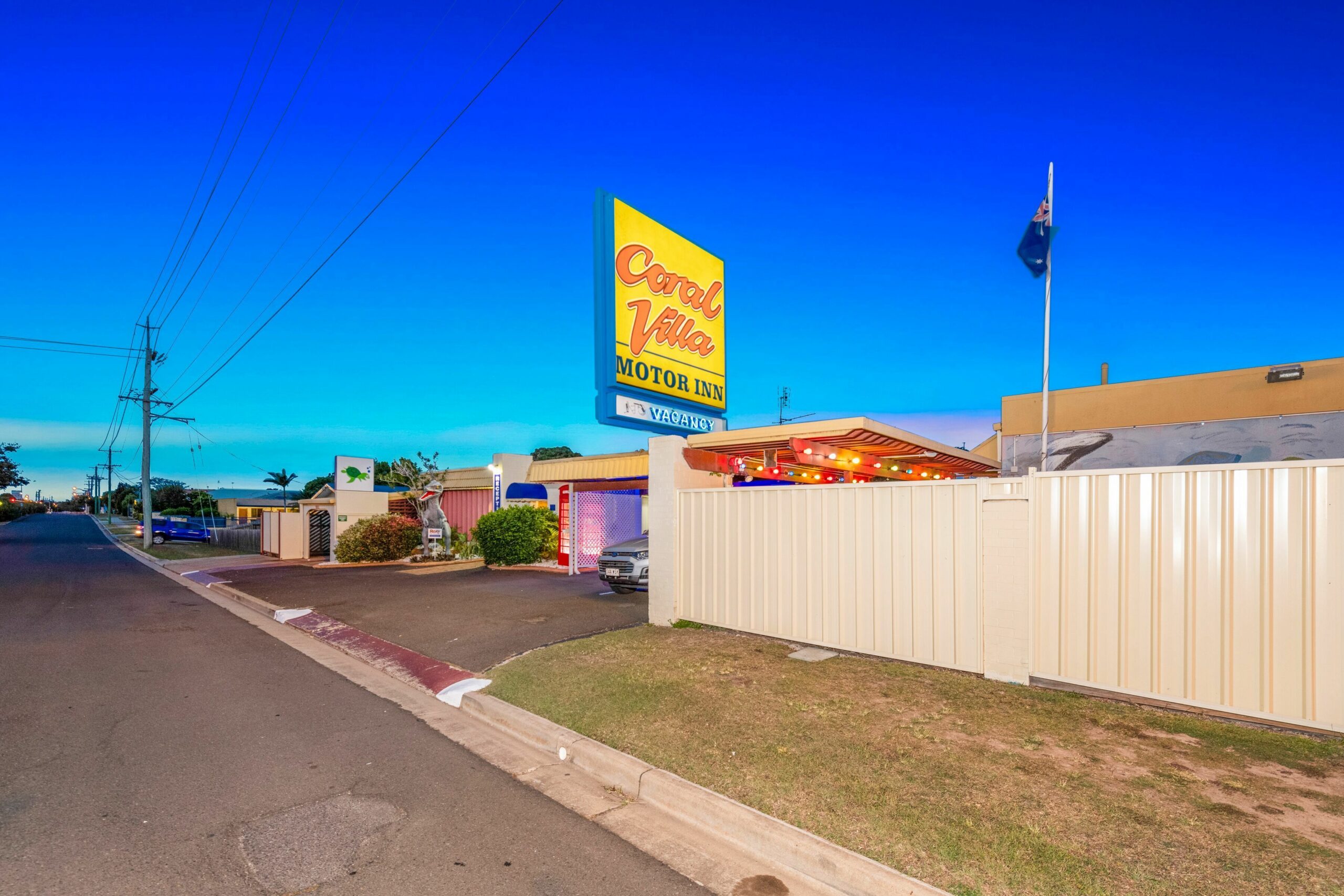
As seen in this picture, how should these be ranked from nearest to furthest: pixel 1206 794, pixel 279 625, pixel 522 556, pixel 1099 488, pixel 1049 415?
1. pixel 1206 794
2. pixel 1099 488
3. pixel 279 625
4. pixel 1049 415
5. pixel 522 556

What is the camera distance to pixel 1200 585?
5562 millimetres

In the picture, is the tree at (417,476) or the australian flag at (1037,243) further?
the tree at (417,476)

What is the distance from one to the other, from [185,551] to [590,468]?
21.3 meters

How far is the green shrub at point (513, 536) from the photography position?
19828 millimetres

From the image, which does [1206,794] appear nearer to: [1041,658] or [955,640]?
[1041,658]

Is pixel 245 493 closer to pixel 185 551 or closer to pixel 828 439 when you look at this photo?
pixel 185 551

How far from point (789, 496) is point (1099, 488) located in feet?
11.5

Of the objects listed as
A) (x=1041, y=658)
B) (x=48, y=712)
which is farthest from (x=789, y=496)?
(x=48, y=712)

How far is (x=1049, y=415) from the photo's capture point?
1753 cm

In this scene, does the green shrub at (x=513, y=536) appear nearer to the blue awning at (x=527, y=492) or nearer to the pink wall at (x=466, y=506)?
the blue awning at (x=527, y=492)

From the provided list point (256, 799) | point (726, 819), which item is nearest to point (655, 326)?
point (726, 819)

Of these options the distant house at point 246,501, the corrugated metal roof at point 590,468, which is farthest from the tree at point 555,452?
the corrugated metal roof at point 590,468

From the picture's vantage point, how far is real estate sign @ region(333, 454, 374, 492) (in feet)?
77.8

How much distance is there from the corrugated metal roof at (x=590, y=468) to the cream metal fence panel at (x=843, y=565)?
11836mm
